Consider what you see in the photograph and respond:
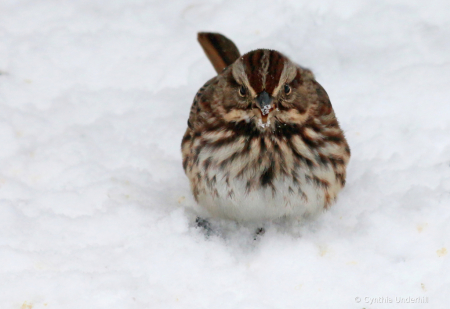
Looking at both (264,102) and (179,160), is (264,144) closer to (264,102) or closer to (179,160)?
(264,102)

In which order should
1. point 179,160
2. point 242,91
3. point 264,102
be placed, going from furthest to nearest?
1. point 179,160
2. point 242,91
3. point 264,102

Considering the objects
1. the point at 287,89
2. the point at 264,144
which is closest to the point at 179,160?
the point at 264,144

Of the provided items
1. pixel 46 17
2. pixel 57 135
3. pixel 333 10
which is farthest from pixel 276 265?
pixel 46 17

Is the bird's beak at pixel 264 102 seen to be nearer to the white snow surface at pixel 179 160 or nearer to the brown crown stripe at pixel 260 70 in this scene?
the brown crown stripe at pixel 260 70

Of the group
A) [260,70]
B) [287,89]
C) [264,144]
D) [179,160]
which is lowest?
[179,160]

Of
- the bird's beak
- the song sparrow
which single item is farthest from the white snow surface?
the bird's beak

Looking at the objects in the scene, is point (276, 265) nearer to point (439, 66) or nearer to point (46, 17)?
point (439, 66)
